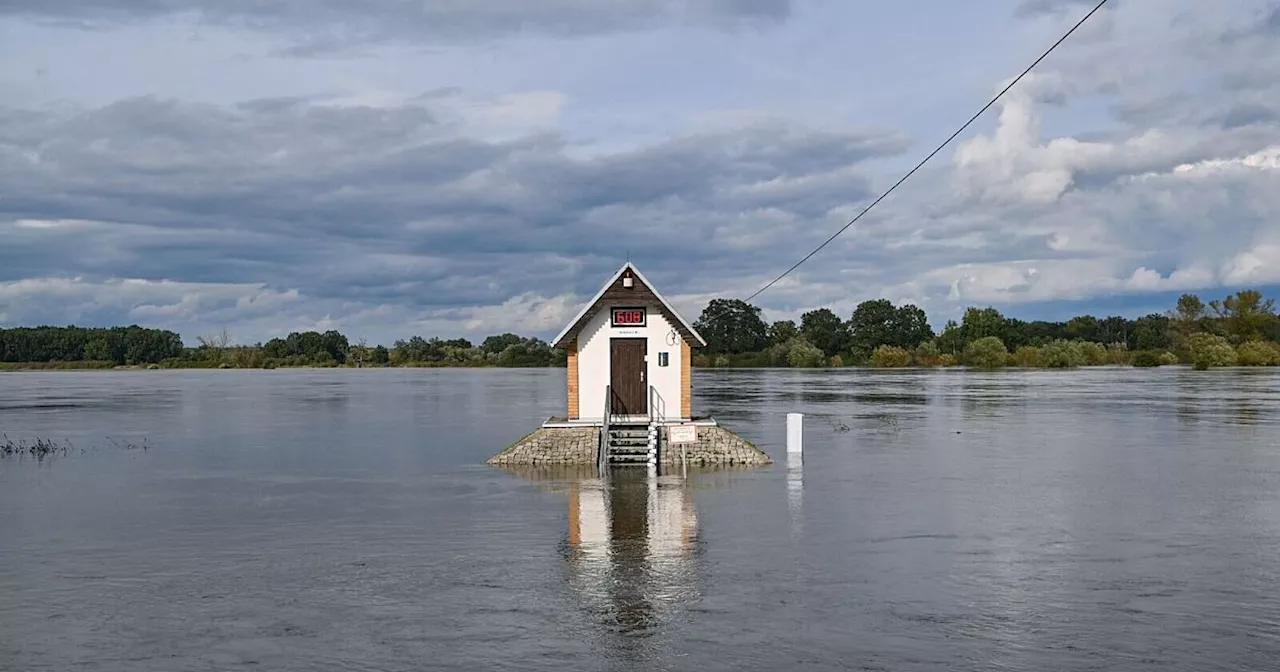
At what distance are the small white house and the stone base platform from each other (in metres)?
0.66

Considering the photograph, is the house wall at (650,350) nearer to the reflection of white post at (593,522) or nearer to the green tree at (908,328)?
the reflection of white post at (593,522)

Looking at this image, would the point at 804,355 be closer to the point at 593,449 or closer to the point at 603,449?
the point at 593,449

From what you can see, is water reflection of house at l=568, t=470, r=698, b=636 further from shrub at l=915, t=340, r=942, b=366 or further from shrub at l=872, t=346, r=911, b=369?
shrub at l=915, t=340, r=942, b=366

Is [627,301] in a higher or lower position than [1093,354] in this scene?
higher

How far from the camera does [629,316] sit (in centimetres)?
2784

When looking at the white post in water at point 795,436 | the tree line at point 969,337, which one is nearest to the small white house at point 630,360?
the white post in water at point 795,436

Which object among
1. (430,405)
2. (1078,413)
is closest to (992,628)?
(1078,413)

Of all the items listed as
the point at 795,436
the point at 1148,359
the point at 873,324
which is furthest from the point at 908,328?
the point at 795,436

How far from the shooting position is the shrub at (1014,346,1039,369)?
140125mm

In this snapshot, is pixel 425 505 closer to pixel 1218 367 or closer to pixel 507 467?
pixel 507 467

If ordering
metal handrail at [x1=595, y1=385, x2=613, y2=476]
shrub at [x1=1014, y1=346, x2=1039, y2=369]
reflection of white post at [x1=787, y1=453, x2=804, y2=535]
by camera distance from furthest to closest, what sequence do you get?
1. shrub at [x1=1014, y1=346, x2=1039, y2=369]
2. metal handrail at [x1=595, y1=385, x2=613, y2=476]
3. reflection of white post at [x1=787, y1=453, x2=804, y2=535]

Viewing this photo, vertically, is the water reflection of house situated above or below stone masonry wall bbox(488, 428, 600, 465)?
below

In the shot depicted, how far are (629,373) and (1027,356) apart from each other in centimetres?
12344

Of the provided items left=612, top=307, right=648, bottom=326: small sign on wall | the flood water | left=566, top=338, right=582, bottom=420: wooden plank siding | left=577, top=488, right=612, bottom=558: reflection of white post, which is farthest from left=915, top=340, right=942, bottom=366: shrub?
left=577, top=488, right=612, bottom=558: reflection of white post
